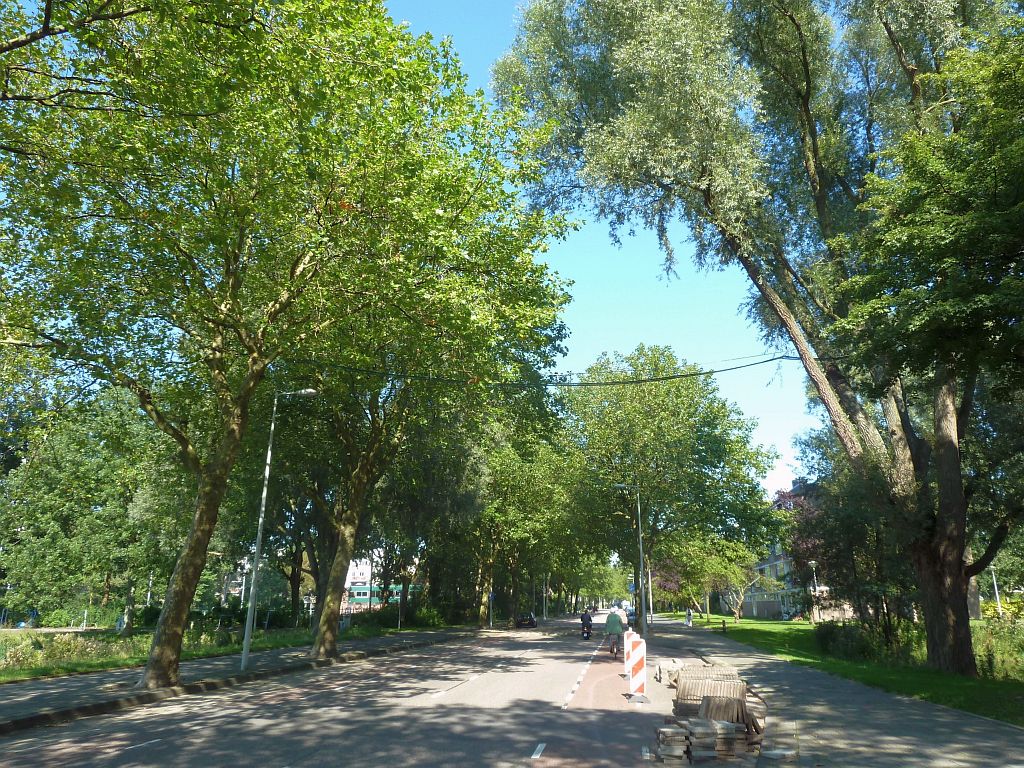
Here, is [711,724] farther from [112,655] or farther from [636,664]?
[112,655]

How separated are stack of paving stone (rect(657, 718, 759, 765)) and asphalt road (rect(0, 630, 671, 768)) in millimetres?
418

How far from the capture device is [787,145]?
20.8m

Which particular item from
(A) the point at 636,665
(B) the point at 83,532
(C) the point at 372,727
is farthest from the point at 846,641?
(B) the point at 83,532

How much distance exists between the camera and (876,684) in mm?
14469

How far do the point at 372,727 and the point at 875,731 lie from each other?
7.21 meters

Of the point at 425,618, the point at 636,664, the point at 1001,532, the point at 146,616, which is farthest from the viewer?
the point at 425,618

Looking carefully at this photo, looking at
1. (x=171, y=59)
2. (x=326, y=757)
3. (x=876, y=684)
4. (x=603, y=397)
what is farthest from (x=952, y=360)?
(x=603, y=397)

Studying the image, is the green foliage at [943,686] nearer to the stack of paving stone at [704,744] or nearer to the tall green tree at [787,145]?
the tall green tree at [787,145]

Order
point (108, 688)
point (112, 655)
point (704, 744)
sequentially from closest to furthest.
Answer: point (704, 744)
point (108, 688)
point (112, 655)

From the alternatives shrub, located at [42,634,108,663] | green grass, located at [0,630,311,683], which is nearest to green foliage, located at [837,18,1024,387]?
green grass, located at [0,630,311,683]

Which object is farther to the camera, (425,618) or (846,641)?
(425,618)

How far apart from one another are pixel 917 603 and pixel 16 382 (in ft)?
92.0

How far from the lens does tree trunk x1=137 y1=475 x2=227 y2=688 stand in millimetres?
14500

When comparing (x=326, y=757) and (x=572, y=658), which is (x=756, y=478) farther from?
(x=326, y=757)
